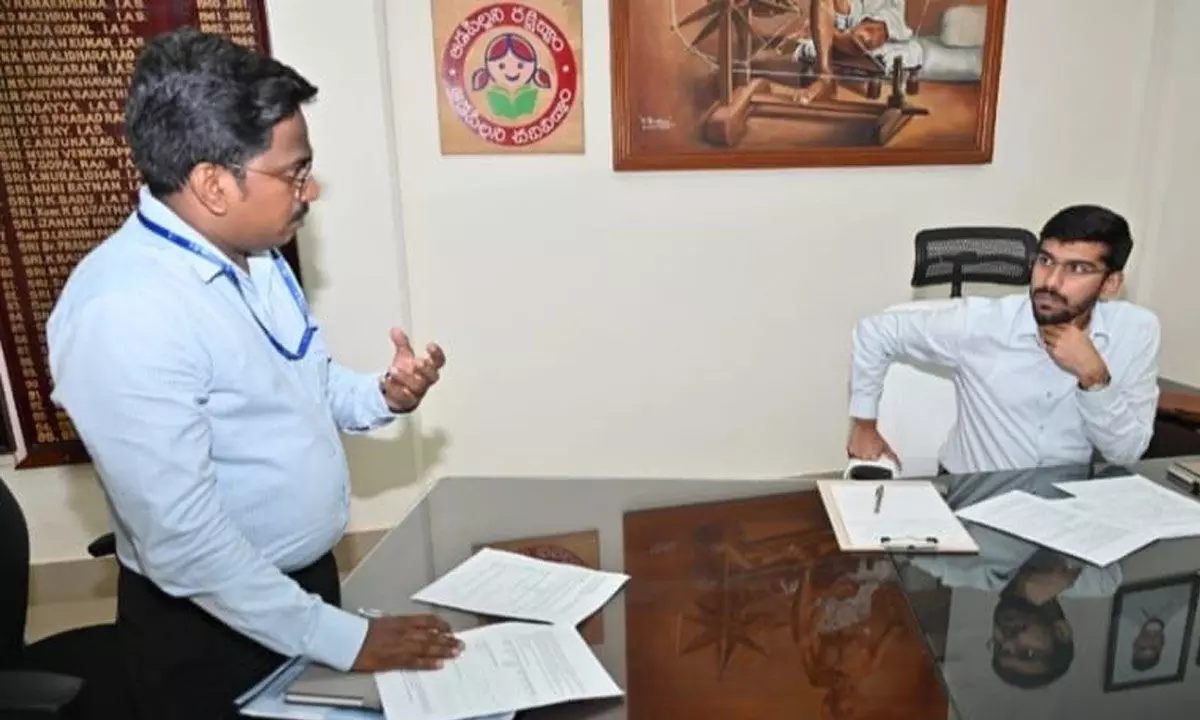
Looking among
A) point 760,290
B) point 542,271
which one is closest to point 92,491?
point 542,271

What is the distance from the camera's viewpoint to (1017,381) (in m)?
2.04

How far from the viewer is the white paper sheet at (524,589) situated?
1.29m

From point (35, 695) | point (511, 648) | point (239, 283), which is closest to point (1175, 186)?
point (511, 648)

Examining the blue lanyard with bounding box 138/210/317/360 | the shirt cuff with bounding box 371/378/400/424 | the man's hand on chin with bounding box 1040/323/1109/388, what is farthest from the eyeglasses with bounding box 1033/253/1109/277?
the blue lanyard with bounding box 138/210/317/360

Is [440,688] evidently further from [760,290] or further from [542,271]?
[760,290]

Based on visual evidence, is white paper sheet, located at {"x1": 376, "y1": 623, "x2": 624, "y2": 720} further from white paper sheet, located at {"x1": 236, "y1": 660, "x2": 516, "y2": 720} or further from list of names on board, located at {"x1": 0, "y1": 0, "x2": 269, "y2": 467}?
list of names on board, located at {"x1": 0, "y1": 0, "x2": 269, "y2": 467}

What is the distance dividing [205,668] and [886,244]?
2.69 meters

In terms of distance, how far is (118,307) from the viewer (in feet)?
3.42

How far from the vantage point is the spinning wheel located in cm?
291

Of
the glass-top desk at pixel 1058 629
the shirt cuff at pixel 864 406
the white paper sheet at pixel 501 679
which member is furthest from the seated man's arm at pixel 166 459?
the shirt cuff at pixel 864 406

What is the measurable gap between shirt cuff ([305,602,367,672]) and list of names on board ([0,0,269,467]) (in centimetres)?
182

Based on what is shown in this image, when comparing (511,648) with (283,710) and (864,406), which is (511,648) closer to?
(283,710)

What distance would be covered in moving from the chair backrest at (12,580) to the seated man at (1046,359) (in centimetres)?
180

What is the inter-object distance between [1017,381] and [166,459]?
1817mm
